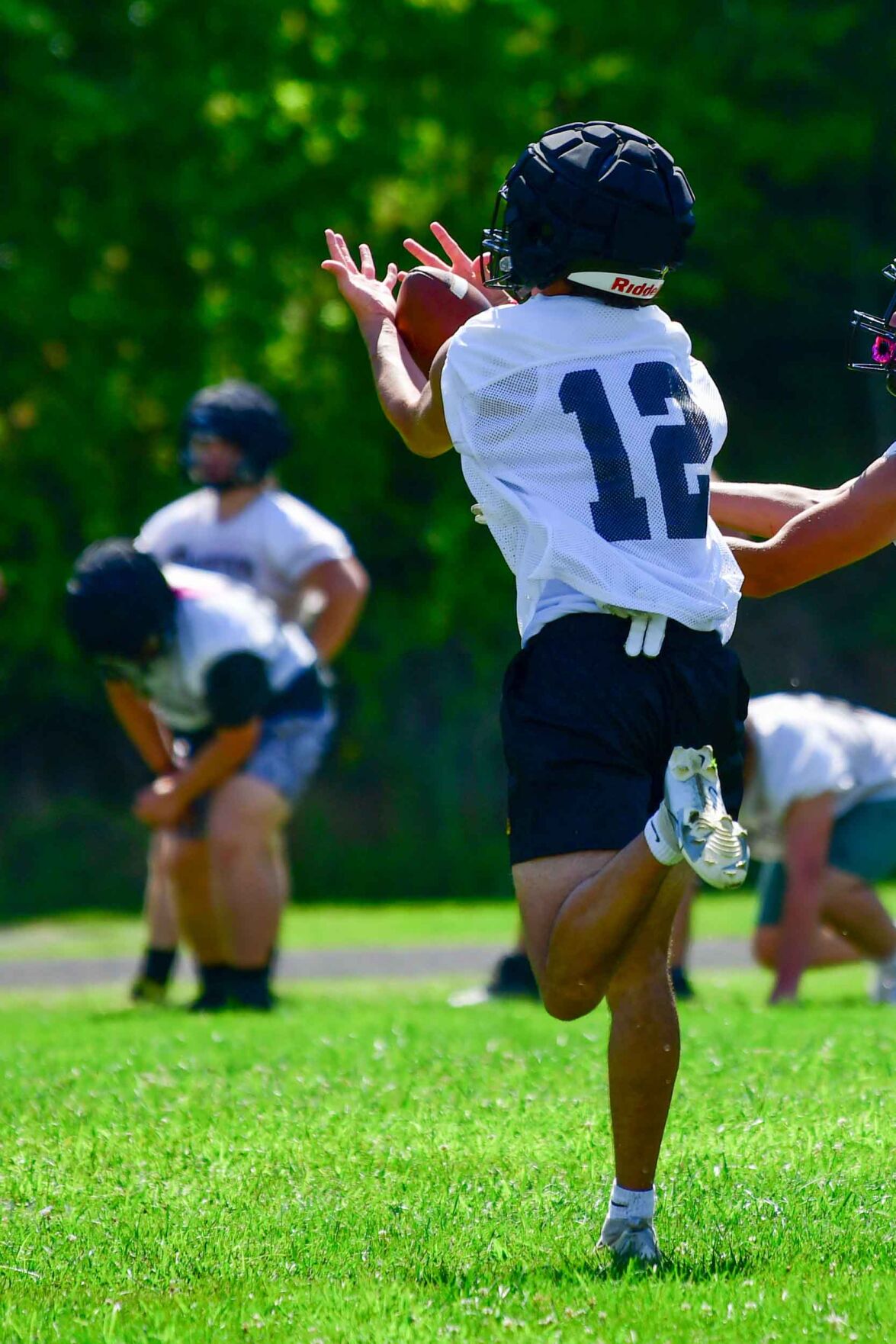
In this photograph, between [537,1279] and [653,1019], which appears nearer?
[537,1279]

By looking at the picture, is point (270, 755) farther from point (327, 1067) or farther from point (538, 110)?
point (538, 110)

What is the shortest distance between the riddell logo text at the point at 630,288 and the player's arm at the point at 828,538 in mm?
646

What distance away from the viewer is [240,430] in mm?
8672

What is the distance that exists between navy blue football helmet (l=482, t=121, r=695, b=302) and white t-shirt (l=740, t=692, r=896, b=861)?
13.2 ft

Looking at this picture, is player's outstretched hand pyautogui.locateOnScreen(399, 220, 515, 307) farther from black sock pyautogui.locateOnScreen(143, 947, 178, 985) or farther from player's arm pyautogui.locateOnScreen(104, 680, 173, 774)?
black sock pyautogui.locateOnScreen(143, 947, 178, 985)

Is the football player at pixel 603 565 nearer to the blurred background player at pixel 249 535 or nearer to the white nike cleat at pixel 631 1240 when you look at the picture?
the white nike cleat at pixel 631 1240

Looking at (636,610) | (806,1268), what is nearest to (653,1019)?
(806,1268)

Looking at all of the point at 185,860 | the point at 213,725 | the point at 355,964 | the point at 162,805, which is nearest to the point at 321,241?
the point at 355,964

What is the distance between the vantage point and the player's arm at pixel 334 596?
343 inches

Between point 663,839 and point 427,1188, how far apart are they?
115cm

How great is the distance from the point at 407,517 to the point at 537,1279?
47.1 ft

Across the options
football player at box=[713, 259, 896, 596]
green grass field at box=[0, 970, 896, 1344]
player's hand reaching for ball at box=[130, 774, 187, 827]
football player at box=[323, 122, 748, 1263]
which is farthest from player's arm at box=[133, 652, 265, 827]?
football player at box=[323, 122, 748, 1263]

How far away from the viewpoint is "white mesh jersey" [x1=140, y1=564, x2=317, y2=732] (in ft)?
25.3

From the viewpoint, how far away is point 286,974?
10.7 metres
